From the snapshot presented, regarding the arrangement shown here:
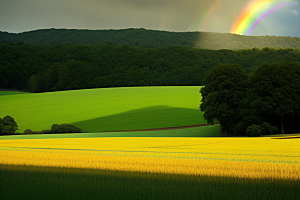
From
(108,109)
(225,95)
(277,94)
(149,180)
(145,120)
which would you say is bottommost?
(149,180)

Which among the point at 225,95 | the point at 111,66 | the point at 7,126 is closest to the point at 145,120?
the point at 225,95

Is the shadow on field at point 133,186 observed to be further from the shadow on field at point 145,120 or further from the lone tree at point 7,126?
the lone tree at point 7,126

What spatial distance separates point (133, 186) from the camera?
37.6 feet

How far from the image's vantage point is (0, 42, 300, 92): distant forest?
433ft

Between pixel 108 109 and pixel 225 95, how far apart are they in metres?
34.8

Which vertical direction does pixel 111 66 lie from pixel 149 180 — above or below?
above

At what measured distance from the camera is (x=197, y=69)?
13812 cm

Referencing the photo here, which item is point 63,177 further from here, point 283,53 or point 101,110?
point 283,53

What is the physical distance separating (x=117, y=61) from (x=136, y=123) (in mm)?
81864

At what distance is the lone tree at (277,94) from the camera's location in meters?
53.8

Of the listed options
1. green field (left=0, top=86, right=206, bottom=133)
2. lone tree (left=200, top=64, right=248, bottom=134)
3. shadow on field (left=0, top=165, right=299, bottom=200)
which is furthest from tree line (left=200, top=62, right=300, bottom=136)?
shadow on field (left=0, top=165, right=299, bottom=200)

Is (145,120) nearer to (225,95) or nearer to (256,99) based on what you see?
(225,95)

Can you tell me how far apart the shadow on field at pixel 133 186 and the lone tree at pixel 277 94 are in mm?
44021

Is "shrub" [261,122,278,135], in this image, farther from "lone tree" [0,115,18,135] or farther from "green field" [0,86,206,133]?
"lone tree" [0,115,18,135]
